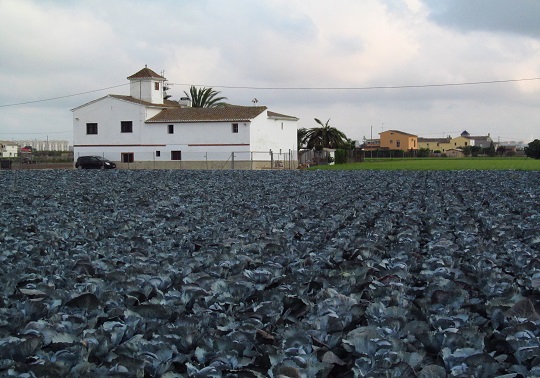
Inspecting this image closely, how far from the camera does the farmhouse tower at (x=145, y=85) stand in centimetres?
6900

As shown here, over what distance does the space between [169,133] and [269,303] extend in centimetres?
6115

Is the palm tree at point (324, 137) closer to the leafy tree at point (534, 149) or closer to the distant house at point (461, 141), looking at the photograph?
the leafy tree at point (534, 149)

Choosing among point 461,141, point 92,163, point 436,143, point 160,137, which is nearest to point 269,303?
point 92,163

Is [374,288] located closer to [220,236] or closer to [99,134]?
[220,236]

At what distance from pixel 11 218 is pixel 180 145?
52.6m

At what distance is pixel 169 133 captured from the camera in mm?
65500

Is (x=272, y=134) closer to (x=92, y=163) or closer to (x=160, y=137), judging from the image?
(x=160, y=137)

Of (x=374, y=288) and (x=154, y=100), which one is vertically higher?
(x=154, y=100)

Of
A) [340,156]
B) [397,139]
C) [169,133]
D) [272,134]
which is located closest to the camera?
[169,133]

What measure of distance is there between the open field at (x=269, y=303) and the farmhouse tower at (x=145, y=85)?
5945 centimetres

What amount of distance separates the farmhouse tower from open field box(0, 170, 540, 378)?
59.4m

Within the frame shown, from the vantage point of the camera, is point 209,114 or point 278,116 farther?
point 278,116

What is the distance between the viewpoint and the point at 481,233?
11.1 meters

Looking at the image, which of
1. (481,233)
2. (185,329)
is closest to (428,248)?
(481,233)
